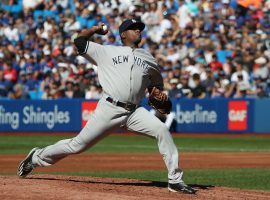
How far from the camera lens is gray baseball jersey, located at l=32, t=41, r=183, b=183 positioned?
29.2ft

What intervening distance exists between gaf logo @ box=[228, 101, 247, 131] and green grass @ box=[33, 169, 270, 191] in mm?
10629

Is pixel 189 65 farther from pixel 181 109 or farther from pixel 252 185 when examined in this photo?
pixel 252 185

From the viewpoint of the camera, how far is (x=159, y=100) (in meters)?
9.34

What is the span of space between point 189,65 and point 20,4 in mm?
8057

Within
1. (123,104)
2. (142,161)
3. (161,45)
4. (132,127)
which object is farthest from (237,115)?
(123,104)

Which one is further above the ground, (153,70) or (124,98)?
(153,70)

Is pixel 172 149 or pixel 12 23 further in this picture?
pixel 12 23

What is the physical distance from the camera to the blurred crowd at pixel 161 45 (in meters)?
24.2

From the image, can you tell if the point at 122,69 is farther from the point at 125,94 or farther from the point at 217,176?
the point at 217,176

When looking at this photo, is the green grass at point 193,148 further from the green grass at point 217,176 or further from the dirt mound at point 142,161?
the dirt mound at point 142,161

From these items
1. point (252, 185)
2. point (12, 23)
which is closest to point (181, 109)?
point (12, 23)

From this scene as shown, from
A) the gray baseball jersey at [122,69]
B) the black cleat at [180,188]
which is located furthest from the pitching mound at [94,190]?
the gray baseball jersey at [122,69]

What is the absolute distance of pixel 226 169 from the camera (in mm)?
13844

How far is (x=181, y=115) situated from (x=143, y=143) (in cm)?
348
